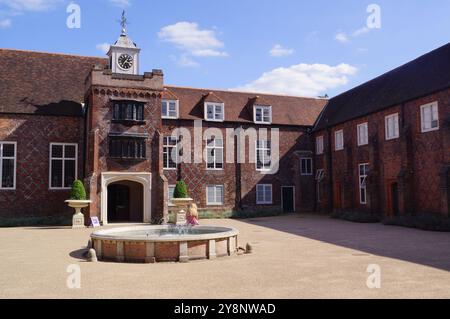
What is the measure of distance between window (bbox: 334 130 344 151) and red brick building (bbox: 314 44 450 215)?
8 centimetres

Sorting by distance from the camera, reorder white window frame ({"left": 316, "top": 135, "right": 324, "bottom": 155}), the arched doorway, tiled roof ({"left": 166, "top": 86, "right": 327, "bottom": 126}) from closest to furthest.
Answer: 1. the arched doorway
2. tiled roof ({"left": 166, "top": 86, "right": 327, "bottom": 126})
3. white window frame ({"left": 316, "top": 135, "right": 324, "bottom": 155})

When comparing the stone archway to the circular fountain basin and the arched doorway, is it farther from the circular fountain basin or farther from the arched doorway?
the circular fountain basin

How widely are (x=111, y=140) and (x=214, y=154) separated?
361 inches

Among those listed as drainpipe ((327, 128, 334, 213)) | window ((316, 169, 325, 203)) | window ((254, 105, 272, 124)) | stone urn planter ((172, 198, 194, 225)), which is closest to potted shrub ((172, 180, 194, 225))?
stone urn planter ((172, 198, 194, 225))

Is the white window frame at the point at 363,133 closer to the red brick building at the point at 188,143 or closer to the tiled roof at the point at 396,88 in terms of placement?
the red brick building at the point at 188,143

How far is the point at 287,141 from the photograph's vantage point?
35250 mm

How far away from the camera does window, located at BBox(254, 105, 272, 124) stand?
34.4m

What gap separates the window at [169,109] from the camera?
31.5 meters

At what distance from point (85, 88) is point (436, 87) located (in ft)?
72.7

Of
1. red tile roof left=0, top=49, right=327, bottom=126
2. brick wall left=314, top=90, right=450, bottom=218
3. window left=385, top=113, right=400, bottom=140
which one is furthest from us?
red tile roof left=0, top=49, right=327, bottom=126

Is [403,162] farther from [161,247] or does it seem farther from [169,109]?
[161,247]

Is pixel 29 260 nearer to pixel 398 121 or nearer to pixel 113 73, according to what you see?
pixel 113 73

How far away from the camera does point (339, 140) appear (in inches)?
1267

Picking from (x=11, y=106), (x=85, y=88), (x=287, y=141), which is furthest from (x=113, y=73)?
(x=287, y=141)
